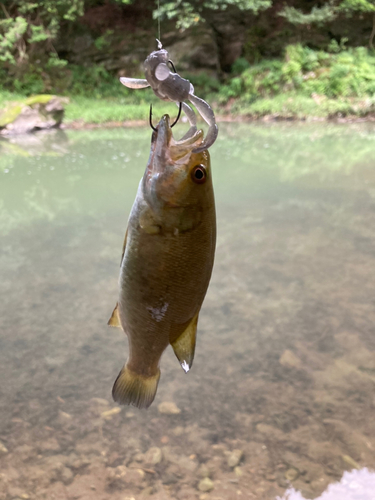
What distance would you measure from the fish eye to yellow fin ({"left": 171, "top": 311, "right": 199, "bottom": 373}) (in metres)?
0.40

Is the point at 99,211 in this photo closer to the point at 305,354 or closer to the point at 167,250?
the point at 305,354

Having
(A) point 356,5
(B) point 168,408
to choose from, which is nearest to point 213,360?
(B) point 168,408

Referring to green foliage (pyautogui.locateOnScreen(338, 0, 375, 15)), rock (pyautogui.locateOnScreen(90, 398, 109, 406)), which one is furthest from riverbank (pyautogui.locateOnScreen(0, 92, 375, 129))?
rock (pyautogui.locateOnScreen(90, 398, 109, 406))

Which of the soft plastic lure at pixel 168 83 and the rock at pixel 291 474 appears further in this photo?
the rock at pixel 291 474

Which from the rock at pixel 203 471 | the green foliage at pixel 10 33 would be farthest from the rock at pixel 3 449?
the green foliage at pixel 10 33

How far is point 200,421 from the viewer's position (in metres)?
2.86

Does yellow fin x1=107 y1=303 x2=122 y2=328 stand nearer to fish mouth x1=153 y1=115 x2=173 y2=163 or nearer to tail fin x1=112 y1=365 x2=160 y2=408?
tail fin x1=112 y1=365 x2=160 y2=408

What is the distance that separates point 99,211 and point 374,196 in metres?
4.52

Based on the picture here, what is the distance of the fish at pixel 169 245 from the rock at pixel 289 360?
2413 millimetres

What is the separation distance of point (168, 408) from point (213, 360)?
622 mm

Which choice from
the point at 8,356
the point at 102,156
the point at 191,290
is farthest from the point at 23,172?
the point at 191,290

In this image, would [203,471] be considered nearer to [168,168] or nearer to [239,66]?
[168,168]

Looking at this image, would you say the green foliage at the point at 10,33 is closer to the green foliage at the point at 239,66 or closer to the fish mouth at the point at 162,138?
the green foliage at the point at 239,66

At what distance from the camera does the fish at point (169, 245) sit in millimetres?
991
